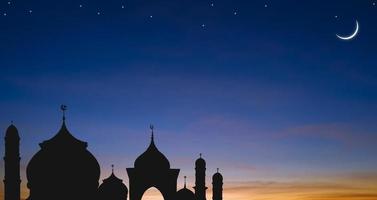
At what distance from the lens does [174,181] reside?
213 ft

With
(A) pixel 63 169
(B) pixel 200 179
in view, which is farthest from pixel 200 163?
(A) pixel 63 169

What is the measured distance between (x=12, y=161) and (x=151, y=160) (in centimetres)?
1347

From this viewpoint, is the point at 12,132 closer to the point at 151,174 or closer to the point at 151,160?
the point at 151,160

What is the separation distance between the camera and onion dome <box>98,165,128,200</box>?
63812mm

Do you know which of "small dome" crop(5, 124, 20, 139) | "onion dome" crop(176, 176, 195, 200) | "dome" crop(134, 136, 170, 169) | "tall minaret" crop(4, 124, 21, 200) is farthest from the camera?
"onion dome" crop(176, 176, 195, 200)

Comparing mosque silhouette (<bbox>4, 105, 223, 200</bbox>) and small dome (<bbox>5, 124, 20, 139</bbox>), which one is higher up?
small dome (<bbox>5, 124, 20, 139</bbox>)

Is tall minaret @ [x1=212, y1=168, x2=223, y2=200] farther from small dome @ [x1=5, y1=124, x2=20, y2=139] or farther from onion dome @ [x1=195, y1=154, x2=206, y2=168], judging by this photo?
small dome @ [x1=5, y1=124, x2=20, y2=139]

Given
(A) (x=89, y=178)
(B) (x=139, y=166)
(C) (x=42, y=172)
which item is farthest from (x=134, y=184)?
(C) (x=42, y=172)

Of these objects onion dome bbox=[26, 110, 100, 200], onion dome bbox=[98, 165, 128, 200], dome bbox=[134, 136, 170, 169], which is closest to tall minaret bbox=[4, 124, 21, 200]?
onion dome bbox=[26, 110, 100, 200]

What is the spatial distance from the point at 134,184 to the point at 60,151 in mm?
8879

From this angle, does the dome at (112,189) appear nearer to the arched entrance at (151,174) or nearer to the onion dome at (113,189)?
the onion dome at (113,189)

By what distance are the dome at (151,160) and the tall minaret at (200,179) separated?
3.05 metres

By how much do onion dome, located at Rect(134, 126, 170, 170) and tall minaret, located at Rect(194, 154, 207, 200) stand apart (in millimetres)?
3053

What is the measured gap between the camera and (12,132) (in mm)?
57312
